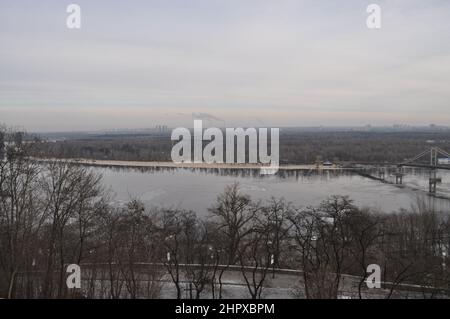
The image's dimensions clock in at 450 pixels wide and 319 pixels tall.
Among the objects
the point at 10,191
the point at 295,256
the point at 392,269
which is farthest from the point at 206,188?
the point at 10,191

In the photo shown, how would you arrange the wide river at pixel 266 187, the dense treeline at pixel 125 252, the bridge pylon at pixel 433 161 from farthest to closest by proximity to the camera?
1. the bridge pylon at pixel 433 161
2. the wide river at pixel 266 187
3. the dense treeline at pixel 125 252

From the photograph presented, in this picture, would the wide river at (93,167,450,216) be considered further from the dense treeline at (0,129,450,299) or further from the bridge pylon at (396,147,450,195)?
the dense treeline at (0,129,450,299)

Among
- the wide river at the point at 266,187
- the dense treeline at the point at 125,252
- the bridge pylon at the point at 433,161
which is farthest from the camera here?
the bridge pylon at the point at 433,161

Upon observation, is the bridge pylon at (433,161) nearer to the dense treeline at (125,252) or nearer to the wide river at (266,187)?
the wide river at (266,187)

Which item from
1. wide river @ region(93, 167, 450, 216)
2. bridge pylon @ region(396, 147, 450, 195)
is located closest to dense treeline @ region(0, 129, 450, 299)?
wide river @ region(93, 167, 450, 216)

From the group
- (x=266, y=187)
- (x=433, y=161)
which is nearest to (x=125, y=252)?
(x=266, y=187)

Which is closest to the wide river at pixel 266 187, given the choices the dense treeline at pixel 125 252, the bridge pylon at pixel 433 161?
the bridge pylon at pixel 433 161

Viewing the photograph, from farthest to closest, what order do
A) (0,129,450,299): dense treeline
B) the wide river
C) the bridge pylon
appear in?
the bridge pylon → the wide river → (0,129,450,299): dense treeline

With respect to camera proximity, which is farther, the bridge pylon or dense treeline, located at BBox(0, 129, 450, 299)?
the bridge pylon
